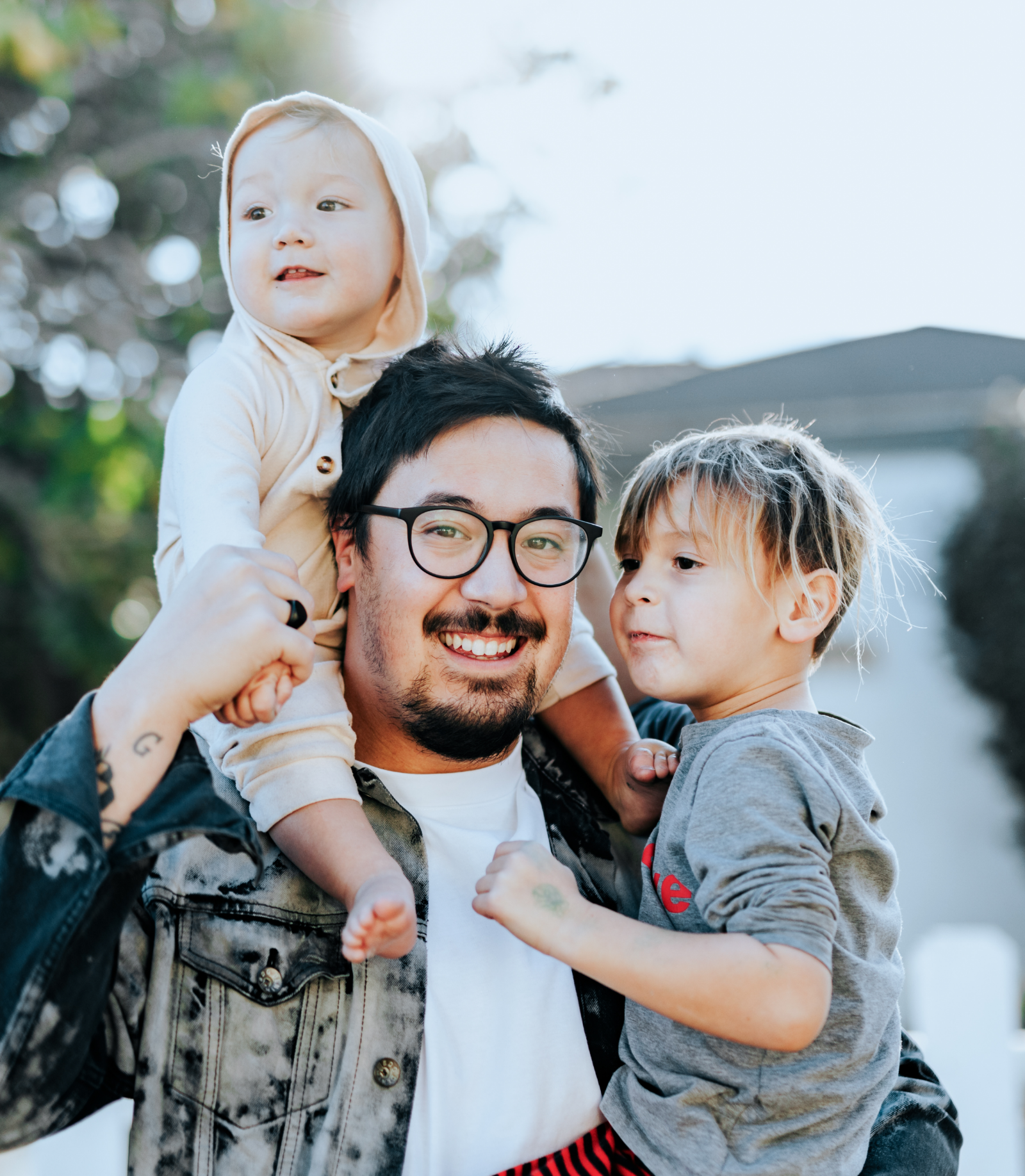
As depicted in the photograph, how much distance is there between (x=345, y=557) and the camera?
2.00m

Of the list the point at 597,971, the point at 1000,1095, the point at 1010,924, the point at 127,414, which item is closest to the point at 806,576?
the point at 597,971

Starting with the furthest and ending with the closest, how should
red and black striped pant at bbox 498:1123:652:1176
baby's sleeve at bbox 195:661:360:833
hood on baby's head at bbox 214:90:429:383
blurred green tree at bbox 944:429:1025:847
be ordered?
blurred green tree at bbox 944:429:1025:847, hood on baby's head at bbox 214:90:429:383, baby's sleeve at bbox 195:661:360:833, red and black striped pant at bbox 498:1123:652:1176

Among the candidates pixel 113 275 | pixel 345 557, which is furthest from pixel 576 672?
pixel 113 275

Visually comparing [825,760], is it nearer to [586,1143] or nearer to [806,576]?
[806,576]

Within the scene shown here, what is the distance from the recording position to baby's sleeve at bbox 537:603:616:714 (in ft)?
7.22

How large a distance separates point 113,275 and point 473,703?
6.25 metres

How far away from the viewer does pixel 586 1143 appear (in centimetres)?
165

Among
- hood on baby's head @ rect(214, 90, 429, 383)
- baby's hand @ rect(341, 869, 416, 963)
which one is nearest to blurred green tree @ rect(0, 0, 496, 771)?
hood on baby's head @ rect(214, 90, 429, 383)

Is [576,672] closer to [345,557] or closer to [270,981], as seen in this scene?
[345,557]

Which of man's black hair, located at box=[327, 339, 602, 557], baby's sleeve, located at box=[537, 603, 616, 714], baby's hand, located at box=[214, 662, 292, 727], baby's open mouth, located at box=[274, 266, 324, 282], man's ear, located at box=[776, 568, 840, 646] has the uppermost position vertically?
baby's open mouth, located at box=[274, 266, 324, 282]

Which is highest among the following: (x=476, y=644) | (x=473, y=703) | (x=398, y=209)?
(x=398, y=209)

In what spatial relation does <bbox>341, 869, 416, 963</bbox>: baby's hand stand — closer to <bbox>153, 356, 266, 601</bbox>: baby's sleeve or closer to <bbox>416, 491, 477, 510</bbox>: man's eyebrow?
<bbox>153, 356, 266, 601</bbox>: baby's sleeve

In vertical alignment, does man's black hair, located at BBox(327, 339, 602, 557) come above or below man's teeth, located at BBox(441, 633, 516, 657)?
above

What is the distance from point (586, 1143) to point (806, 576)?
94cm
